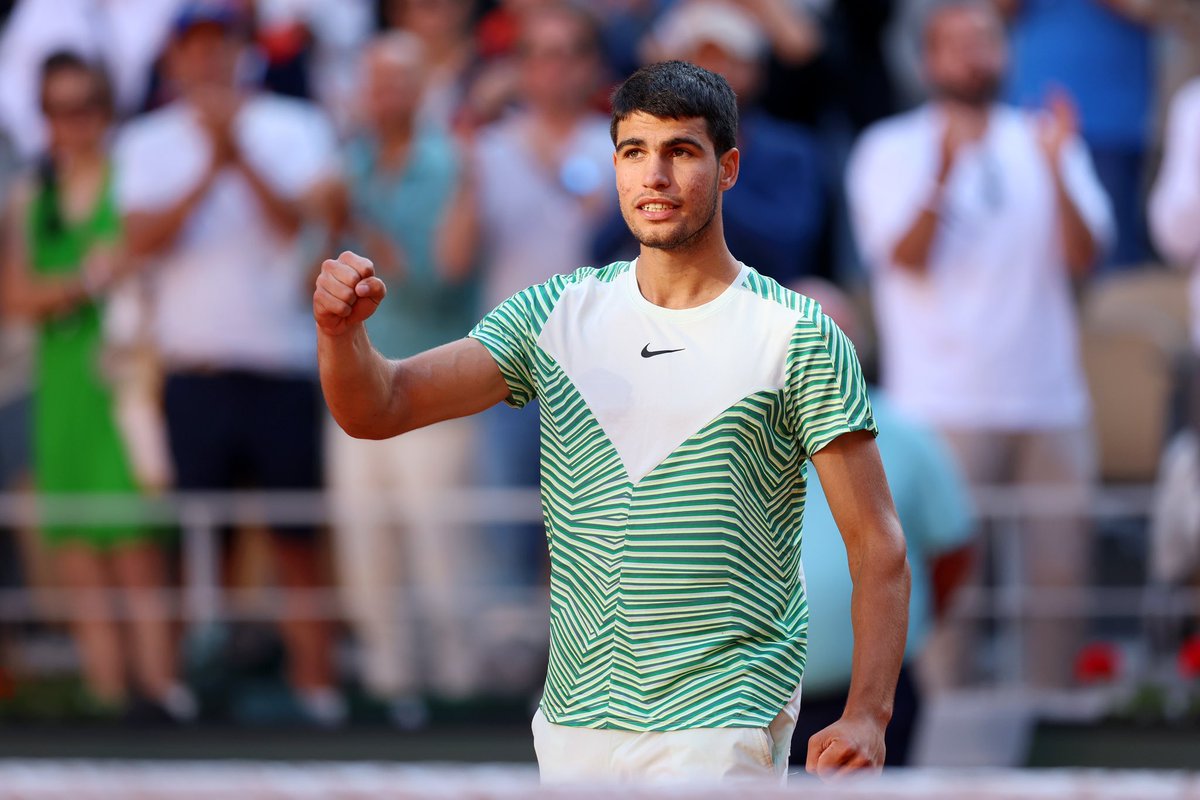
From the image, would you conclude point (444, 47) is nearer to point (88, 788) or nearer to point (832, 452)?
point (832, 452)

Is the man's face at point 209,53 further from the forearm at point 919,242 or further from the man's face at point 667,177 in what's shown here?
the man's face at point 667,177

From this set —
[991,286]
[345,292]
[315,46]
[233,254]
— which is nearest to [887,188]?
[991,286]

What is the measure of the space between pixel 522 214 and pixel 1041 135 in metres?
2.05

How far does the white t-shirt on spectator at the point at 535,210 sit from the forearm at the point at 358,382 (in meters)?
Answer: 4.39

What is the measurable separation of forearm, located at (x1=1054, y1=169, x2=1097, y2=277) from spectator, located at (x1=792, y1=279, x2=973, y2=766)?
1270mm

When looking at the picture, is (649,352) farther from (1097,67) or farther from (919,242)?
(1097,67)

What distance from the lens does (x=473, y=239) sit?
788 centimetres

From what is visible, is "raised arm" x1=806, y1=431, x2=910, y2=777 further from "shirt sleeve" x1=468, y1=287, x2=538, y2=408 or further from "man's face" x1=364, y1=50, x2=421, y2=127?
"man's face" x1=364, y1=50, x2=421, y2=127

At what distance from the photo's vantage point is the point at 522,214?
7.98 metres

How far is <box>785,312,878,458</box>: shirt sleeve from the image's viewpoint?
3484 millimetres

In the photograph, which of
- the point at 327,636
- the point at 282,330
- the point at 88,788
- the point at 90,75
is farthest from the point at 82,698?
the point at 88,788

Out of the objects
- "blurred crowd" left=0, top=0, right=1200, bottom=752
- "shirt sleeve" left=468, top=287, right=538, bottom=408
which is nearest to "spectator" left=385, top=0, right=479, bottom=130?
"blurred crowd" left=0, top=0, right=1200, bottom=752

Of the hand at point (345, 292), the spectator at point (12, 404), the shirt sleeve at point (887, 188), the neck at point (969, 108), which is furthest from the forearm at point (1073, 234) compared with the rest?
the hand at point (345, 292)

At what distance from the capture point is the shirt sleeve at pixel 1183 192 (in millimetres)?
7512
